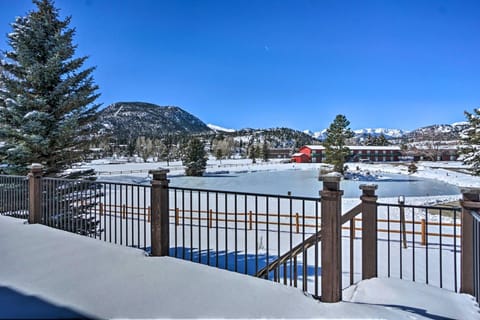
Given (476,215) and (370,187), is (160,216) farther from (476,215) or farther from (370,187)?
(476,215)

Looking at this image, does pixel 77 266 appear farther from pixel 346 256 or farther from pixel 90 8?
pixel 90 8

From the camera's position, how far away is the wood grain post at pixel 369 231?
3.03 m

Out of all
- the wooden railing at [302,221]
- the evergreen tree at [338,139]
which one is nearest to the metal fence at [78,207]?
the wooden railing at [302,221]

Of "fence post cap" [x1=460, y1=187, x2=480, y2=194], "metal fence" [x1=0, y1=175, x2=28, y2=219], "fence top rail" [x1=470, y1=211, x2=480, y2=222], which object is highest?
"fence post cap" [x1=460, y1=187, x2=480, y2=194]

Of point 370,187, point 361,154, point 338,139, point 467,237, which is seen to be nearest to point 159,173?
point 370,187

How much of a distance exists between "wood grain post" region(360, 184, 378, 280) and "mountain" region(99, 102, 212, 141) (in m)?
128

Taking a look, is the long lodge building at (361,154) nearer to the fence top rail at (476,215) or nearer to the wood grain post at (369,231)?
the wood grain post at (369,231)

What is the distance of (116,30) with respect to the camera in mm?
9539

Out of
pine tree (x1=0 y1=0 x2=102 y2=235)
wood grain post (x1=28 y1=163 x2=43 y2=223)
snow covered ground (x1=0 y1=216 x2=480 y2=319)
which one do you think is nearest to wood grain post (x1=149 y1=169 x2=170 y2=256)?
snow covered ground (x1=0 y1=216 x2=480 y2=319)

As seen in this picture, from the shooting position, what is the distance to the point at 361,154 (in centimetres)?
7044

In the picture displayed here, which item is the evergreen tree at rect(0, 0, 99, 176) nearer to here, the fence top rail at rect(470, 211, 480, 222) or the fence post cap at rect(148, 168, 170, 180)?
the fence post cap at rect(148, 168, 170, 180)

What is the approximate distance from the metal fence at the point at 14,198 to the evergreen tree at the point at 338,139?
3220cm

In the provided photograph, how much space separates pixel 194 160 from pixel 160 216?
3529 cm

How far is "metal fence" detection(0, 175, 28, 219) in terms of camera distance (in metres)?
5.81
